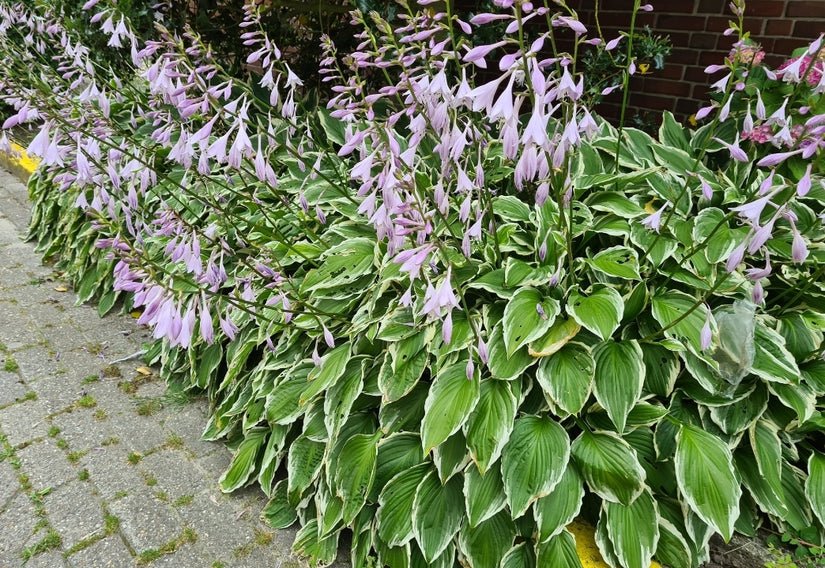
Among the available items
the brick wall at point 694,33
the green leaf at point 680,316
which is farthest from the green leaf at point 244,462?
the brick wall at point 694,33


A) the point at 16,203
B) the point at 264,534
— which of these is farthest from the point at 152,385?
the point at 16,203

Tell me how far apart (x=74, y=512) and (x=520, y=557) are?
1.78 metres

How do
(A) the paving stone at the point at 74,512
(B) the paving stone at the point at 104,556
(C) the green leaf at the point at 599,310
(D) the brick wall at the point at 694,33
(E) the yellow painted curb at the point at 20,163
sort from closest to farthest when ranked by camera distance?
1. (C) the green leaf at the point at 599,310
2. (B) the paving stone at the point at 104,556
3. (A) the paving stone at the point at 74,512
4. (D) the brick wall at the point at 694,33
5. (E) the yellow painted curb at the point at 20,163

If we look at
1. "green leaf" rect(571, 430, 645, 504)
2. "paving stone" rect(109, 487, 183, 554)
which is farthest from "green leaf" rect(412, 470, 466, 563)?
"paving stone" rect(109, 487, 183, 554)

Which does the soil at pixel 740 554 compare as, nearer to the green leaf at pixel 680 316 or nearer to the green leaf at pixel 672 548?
the green leaf at pixel 672 548

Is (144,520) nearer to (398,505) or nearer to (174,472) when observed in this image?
(174,472)

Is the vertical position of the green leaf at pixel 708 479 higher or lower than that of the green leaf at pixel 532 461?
lower

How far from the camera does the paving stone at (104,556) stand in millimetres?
2049

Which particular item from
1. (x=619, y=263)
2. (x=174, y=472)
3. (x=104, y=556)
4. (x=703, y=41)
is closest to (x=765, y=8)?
(x=703, y=41)

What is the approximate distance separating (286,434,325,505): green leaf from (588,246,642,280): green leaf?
1.36 metres

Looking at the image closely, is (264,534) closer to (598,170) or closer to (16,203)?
(598,170)

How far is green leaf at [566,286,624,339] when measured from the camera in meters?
1.92

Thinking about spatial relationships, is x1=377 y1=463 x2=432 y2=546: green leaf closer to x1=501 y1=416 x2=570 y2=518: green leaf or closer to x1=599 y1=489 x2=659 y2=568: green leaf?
x1=501 y1=416 x2=570 y2=518: green leaf

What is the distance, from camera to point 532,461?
6.00 ft
